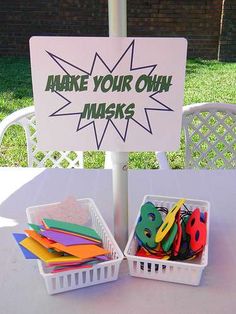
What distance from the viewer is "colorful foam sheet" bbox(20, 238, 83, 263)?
767mm

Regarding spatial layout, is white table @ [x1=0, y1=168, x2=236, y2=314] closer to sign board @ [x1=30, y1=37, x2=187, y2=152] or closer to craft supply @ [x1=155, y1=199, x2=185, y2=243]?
craft supply @ [x1=155, y1=199, x2=185, y2=243]

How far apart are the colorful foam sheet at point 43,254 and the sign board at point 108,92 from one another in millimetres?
174

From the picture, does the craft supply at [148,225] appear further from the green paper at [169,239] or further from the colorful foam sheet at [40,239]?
the colorful foam sheet at [40,239]

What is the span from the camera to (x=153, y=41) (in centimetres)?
76

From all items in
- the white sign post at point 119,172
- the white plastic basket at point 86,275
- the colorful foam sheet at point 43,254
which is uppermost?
the white sign post at point 119,172

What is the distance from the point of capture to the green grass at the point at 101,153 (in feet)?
9.99

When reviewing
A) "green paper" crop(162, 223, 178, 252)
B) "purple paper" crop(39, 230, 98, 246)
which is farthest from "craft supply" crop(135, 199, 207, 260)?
"purple paper" crop(39, 230, 98, 246)

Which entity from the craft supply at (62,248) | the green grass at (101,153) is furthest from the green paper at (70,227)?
the green grass at (101,153)

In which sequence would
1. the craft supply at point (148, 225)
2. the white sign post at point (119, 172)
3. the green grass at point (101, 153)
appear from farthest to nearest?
1. the green grass at point (101, 153)
2. the craft supply at point (148, 225)
3. the white sign post at point (119, 172)

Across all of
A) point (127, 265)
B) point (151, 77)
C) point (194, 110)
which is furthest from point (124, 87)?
point (194, 110)

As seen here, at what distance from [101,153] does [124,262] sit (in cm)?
228

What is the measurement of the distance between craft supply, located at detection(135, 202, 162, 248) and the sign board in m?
0.16

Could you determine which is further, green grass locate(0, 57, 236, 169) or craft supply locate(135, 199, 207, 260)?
green grass locate(0, 57, 236, 169)

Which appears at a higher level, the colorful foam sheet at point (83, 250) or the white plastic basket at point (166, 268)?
the colorful foam sheet at point (83, 250)
